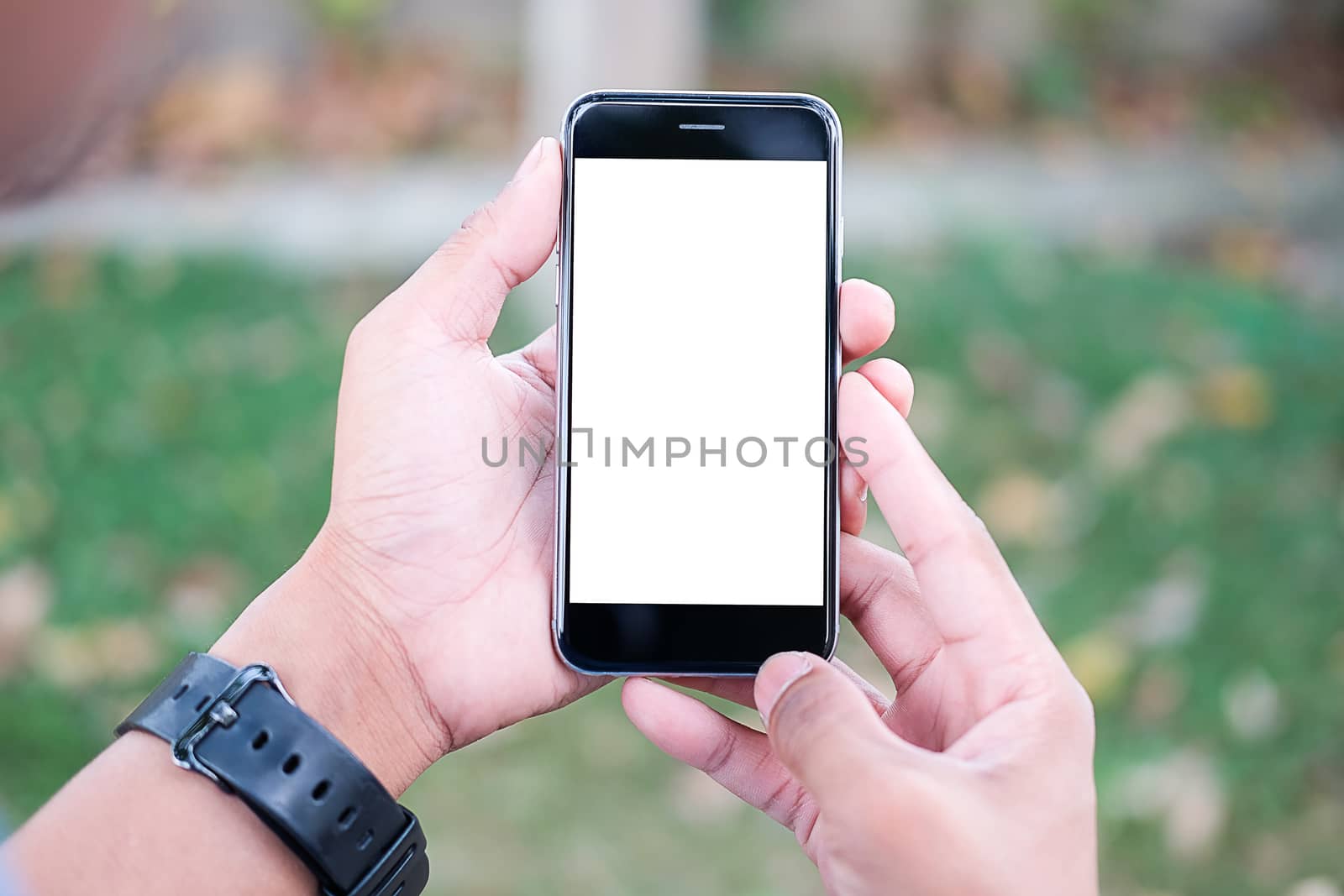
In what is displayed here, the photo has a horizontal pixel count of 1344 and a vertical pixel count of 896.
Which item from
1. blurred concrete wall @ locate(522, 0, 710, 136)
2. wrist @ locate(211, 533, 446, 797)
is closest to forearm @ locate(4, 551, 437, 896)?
wrist @ locate(211, 533, 446, 797)

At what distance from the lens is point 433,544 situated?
130 cm

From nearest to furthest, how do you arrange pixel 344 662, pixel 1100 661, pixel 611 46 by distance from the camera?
pixel 344 662, pixel 1100 661, pixel 611 46

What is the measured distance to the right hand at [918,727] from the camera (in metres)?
0.96

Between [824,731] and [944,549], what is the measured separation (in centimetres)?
24

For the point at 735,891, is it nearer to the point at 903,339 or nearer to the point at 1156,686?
the point at 1156,686

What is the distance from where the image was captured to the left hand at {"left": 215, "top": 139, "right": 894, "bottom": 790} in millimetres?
1277

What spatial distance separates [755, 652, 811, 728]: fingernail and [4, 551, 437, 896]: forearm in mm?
392

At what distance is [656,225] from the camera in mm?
1371

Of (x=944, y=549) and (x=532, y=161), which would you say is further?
(x=532, y=161)

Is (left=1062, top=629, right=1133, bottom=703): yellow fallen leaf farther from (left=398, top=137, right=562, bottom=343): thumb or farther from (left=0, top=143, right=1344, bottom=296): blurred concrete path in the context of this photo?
(left=0, top=143, right=1344, bottom=296): blurred concrete path

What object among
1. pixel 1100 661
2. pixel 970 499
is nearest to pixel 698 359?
pixel 1100 661

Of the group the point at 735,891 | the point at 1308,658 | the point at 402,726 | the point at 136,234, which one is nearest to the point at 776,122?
the point at 402,726

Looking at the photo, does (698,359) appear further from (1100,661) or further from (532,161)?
(1100,661)

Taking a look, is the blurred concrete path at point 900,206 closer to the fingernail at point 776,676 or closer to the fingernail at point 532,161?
the fingernail at point 532,161
